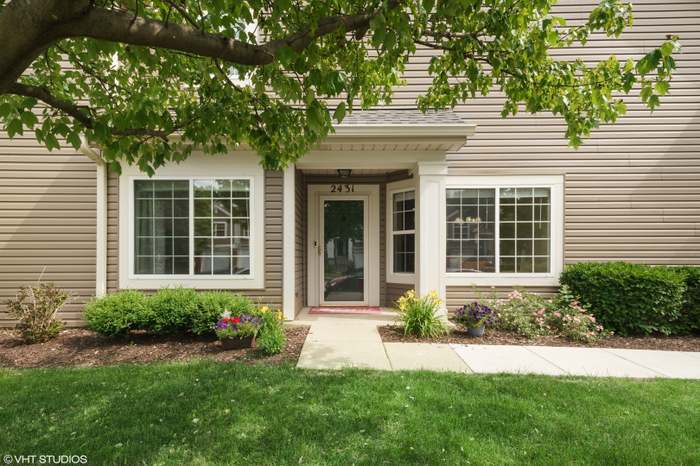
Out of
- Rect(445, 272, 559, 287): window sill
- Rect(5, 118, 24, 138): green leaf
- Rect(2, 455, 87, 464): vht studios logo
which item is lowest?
Rect(2, 455, 87, 464): vht studios logo

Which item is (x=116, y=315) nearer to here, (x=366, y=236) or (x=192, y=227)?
(x=192, y=227)

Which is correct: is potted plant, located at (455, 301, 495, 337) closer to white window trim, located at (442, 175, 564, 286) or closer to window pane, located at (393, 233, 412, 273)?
white window trim, located at (442, 175, 564, 286)

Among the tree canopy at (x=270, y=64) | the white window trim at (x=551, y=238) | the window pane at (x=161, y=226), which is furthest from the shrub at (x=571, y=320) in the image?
the window pane at (x=161, y=226)

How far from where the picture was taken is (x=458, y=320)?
5.74 meters

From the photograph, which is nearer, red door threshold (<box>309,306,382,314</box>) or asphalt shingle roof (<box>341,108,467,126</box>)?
asphalt shingle roof (<box>341,108,467,126</box>)

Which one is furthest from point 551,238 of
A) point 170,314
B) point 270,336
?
point 170,314

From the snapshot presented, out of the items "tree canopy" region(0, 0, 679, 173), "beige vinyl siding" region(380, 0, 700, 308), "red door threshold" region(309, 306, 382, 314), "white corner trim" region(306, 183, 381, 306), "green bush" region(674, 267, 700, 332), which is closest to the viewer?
"tree canopy" region(0, 0, 679, 173)

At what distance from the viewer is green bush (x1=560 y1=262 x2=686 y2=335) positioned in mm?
5559

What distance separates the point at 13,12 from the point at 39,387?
3555 millimetres

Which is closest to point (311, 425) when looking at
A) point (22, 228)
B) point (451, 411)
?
point (451, 411)

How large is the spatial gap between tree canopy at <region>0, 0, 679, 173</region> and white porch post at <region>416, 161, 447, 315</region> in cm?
184

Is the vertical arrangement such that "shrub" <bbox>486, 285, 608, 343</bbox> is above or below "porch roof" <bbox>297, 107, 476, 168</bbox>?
below

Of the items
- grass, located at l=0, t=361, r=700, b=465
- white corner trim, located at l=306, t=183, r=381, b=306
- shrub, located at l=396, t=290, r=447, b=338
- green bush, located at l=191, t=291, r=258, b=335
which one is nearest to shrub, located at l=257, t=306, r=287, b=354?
green bush, located at l=191, t=291, r=258, b=335

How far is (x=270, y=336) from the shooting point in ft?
15.0
